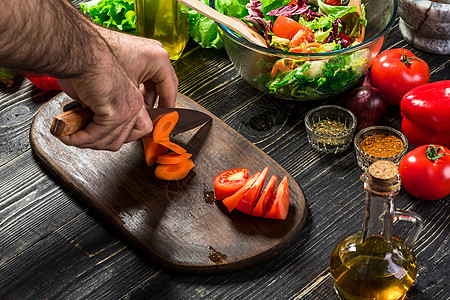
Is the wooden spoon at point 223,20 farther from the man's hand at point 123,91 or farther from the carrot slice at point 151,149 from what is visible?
the carrot slice at point 151,149

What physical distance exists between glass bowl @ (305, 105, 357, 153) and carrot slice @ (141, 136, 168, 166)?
0.44m

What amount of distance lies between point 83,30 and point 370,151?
86 centimetres

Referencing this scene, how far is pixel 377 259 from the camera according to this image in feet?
3.84

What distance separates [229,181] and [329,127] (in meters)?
0.39

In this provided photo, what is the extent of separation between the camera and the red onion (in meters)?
1.72

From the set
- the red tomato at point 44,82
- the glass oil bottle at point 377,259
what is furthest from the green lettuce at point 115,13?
the glass oil bottle at point 377,259

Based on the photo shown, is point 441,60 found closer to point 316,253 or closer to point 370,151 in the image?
point 370,151

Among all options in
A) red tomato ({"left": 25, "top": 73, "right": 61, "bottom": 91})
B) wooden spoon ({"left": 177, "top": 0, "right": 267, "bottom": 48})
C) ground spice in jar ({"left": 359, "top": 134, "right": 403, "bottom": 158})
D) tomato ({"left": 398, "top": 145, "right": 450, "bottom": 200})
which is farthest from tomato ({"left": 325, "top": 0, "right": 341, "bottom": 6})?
red tomato ({"left": 25, "top": 73, "right": 61, "bottom": 91})

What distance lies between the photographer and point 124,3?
6.91ft

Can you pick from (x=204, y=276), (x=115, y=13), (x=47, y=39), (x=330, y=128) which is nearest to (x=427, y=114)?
(x=330, y=128)

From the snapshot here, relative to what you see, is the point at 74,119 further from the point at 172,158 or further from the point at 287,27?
the point at 287,27

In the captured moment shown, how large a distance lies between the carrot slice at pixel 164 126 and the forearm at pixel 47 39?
37 cm

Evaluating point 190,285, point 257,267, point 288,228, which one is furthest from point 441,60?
point 190,285

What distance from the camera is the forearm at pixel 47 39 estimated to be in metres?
1.03
